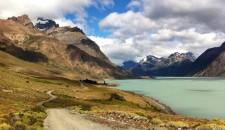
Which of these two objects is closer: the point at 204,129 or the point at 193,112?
the point at 204,129

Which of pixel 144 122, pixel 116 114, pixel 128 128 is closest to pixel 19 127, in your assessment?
pixel 128 128

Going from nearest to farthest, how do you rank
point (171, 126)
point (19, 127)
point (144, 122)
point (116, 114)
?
point (19, 127) → point (171, 126) → point (144, 122) → point (116, 114)

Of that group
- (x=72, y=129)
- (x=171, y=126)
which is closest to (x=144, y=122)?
(x=171, y=126)

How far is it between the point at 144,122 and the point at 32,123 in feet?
41.0

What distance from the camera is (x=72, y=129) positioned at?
103 ft

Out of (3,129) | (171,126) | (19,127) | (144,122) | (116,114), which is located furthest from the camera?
(116,114)

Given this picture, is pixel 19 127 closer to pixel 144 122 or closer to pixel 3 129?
pixel 3 129

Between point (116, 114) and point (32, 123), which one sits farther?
point (116, 114)

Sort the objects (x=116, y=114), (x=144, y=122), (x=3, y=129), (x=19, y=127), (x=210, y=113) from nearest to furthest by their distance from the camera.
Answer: (x=3, y=129) < (x=19, y=127) < (x=144, y=122) < (x=116, y=114) < (x=210, y=113)

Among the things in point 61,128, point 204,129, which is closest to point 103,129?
point 61,128

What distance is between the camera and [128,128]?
106 feet

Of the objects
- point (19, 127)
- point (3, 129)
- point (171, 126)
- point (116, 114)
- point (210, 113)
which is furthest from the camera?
point (210, 113)

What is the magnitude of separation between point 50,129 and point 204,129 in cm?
1510

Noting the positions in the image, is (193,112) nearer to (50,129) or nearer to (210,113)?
(210,113)
